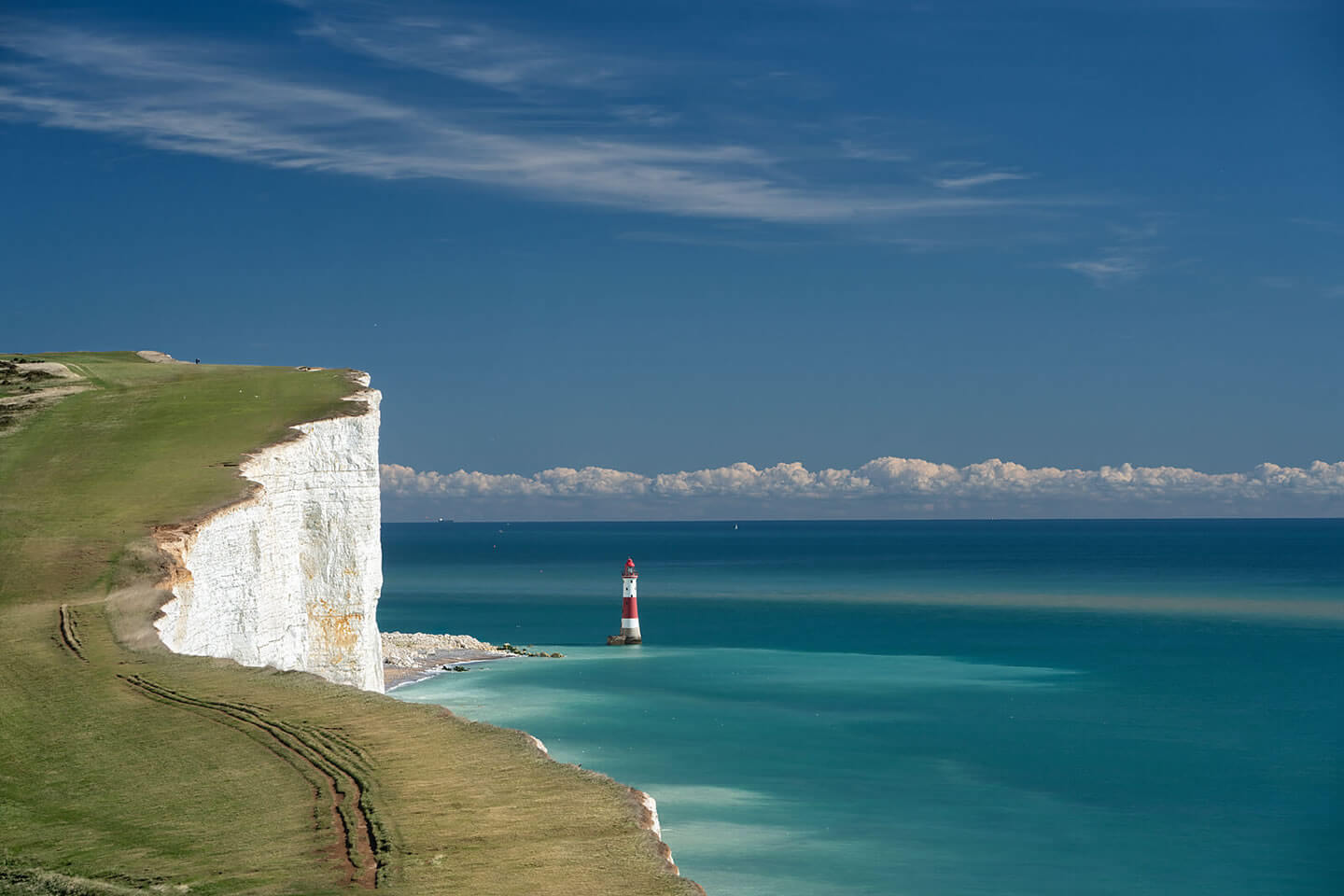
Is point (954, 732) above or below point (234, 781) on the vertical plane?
below

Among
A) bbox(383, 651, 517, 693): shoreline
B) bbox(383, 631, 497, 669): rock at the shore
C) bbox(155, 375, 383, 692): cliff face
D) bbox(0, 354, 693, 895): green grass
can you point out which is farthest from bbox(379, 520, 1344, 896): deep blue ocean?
bbox(0, 354, 693, 895): green grass

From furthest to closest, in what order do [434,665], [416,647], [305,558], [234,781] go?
1. [416,647]
2. [434,665]
3. [305,558]
4. [234,781]

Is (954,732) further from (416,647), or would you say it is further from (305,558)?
(416,647)

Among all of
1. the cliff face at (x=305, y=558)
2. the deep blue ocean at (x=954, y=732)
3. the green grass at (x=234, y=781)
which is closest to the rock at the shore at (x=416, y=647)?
the deep blue ocean at (x=954, y=732)

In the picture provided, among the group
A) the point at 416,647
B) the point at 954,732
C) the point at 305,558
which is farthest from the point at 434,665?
the point at 954,732

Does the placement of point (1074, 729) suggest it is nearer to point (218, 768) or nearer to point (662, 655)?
point (662, 655)

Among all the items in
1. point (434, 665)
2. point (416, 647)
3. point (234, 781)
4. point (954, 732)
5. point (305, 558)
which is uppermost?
point (305, 558)

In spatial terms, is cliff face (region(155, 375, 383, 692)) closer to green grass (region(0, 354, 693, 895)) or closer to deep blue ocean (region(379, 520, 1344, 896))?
green grass (region(0, 354, 693, 895))
